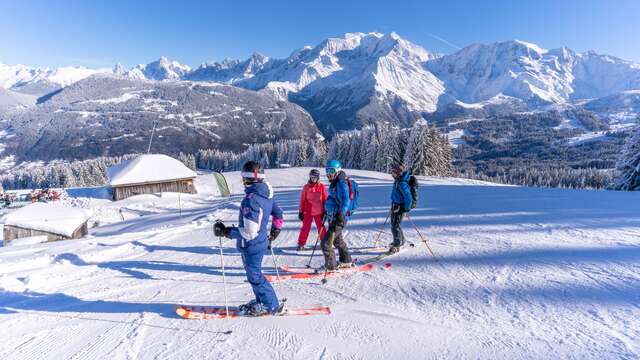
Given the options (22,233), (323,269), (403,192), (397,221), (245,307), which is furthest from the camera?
(22,233)

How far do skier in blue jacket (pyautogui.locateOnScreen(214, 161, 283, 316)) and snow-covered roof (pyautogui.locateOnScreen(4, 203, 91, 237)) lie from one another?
1750 cm

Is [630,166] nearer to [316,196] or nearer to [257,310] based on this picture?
[316,196]

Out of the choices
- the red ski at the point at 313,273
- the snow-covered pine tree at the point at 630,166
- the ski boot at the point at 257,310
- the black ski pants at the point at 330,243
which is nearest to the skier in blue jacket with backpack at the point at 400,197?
Answer: the red ski at the point at 313,273

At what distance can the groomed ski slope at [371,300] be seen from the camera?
4.32 m

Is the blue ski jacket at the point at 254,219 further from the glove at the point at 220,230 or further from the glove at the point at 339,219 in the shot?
the glove at the point at 339,219

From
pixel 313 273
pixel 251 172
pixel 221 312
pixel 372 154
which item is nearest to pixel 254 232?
pixel 251 172

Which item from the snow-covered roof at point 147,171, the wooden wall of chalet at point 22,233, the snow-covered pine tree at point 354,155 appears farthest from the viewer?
the snow-covered pine tree at point 354,155

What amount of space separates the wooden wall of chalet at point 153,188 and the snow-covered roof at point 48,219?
13.5 metres

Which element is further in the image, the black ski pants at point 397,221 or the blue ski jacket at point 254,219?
the black ski pants at point 397,221

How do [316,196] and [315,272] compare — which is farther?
[316,196]

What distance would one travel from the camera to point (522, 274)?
20.7 feet

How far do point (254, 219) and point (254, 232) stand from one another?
0.19 m

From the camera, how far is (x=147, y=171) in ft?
110

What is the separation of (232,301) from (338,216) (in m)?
2.60
